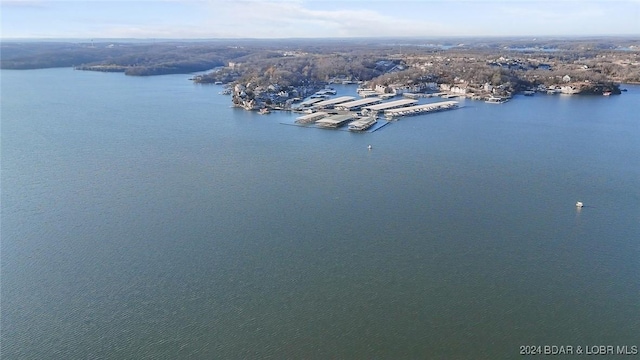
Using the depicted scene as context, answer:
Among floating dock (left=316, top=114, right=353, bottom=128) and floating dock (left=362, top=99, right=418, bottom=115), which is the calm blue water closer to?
floating dock (left=316, top=114, right=353, bottom=128)

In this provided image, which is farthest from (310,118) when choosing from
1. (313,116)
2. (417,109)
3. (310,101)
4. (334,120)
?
(417,109)

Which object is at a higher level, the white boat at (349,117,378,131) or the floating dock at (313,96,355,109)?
the floating dock at (313,96,355,109)

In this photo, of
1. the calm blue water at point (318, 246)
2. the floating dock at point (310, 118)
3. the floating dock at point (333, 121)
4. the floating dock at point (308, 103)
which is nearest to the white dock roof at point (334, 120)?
the floating dock at point (333, 121)

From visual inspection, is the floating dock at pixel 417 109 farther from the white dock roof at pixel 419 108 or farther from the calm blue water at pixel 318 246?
the calm blue water at pixel 318 246

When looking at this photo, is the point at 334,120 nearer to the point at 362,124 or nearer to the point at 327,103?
the point at 362,124

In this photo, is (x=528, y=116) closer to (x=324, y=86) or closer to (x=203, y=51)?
(x=324, y=86)

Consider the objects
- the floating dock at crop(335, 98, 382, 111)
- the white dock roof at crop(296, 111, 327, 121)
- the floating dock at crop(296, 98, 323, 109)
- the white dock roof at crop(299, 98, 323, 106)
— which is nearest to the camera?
the white dock roof at crop(296, 111, 327, 121)

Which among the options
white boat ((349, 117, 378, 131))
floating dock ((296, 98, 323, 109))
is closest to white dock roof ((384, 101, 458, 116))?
white boat ((349, 117, 378, 131))
